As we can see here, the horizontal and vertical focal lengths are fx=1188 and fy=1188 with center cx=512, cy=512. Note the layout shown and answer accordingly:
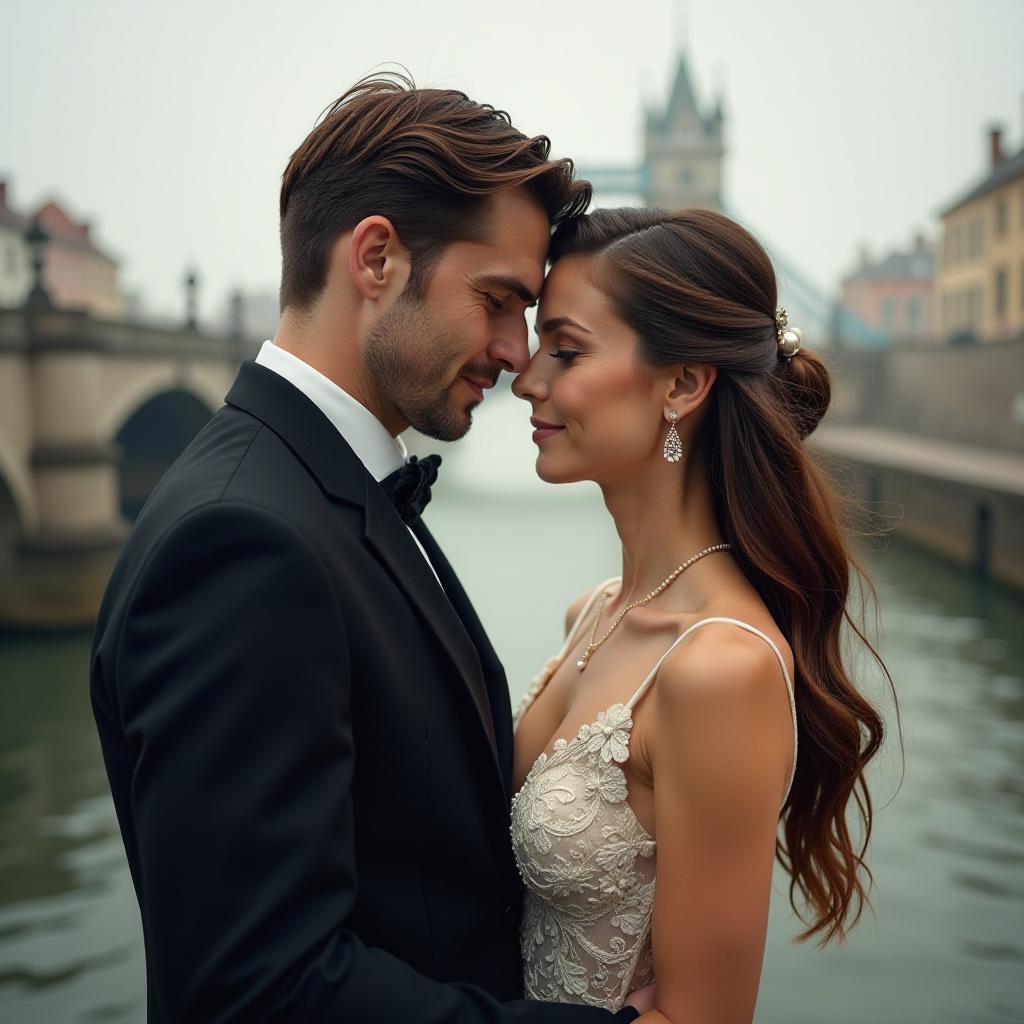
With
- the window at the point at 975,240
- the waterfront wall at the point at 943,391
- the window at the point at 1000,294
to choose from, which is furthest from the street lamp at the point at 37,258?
the window at the point at 975,240

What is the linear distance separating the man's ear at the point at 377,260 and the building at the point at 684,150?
7987 centimetres

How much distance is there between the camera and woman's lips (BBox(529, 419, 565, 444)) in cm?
199

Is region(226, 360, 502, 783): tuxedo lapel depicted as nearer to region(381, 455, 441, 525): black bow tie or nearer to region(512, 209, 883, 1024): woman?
region(381, 455, 441, 525): black bow tie

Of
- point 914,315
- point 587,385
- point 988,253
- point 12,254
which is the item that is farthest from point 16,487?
point 914,315

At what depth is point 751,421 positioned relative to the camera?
1.93m

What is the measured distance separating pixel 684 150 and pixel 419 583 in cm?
8162

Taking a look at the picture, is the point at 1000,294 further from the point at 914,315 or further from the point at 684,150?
the point at 684,150

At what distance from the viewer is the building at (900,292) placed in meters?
62.0

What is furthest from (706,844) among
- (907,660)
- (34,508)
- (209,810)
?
(34,508)

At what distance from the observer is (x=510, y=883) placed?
177 cm

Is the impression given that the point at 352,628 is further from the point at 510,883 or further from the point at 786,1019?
the point at 786,1019

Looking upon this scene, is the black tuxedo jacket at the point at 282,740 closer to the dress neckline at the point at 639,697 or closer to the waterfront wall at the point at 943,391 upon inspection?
the dress neckline at the point at 639,697

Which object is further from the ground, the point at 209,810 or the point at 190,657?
the point at 190,657

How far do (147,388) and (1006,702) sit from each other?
37.7 feet
